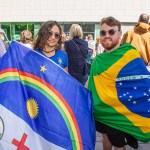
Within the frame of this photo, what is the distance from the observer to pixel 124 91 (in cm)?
368

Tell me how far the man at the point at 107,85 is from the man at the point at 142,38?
6.93 ft

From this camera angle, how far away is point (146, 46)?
19.5ft

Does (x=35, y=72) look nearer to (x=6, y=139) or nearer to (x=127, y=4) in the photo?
(x=6, y=139)

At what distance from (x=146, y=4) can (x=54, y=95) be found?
45374 mm

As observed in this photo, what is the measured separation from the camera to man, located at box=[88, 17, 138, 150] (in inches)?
146

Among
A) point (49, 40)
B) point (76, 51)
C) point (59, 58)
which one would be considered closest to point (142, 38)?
point (76, 51)

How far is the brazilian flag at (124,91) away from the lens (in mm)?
3637

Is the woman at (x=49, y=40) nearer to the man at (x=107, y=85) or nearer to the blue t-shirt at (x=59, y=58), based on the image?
the blue t-shirt at (x=59, y=58)

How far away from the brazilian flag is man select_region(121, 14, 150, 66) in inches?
88.1

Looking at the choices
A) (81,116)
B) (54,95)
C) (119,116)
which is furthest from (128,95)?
(54,95)

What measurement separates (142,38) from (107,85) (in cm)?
247

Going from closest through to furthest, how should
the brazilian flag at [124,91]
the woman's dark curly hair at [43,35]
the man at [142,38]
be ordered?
1. the brazilian flag at [124,91]
2. the woman's dark curly hair at [43,35]
3. the man at [142,38]

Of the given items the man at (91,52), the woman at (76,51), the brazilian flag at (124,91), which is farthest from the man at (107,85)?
the man at (91,52)

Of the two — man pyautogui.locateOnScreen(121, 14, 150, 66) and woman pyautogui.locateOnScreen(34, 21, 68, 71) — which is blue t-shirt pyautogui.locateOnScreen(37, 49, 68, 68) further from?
man pyautogui.locateOnScreen(121, 14, 150, 66)
